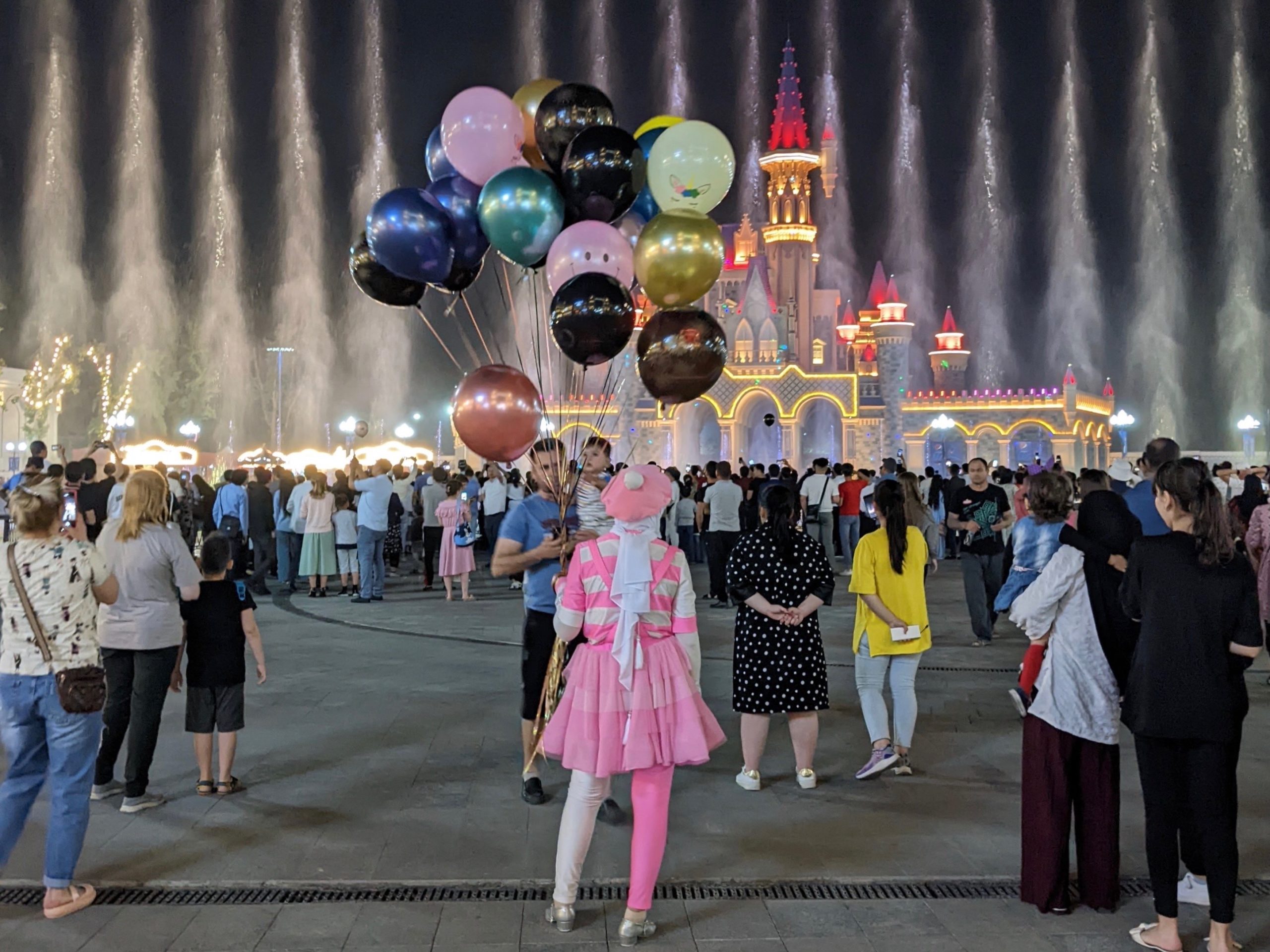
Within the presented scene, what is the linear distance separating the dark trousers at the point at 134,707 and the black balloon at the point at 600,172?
11.0 ft

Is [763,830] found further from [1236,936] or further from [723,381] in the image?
[723,381]

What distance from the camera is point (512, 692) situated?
26.1 ft

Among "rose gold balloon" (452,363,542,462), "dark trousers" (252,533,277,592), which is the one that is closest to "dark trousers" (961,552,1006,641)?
"rose gold balloon" (452,363,542,462)

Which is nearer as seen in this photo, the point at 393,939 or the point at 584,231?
the point at 393,939

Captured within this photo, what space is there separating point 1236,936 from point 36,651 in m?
4.56

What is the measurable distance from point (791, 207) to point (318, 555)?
188ft

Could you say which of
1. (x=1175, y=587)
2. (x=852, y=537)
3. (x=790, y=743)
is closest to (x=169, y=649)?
(x=790, y=743)

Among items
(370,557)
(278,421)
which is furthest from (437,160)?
(278,421)

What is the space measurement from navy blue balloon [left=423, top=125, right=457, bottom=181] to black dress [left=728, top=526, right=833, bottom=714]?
3212mm

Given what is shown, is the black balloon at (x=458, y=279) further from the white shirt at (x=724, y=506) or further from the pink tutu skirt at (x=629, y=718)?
the white shirt at (x=724, y=506)

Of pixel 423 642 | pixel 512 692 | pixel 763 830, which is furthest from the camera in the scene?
pixel 423 642

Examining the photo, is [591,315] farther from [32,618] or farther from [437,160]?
[32,618]

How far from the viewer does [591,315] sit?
19.6 ft

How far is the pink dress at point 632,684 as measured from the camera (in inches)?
151
